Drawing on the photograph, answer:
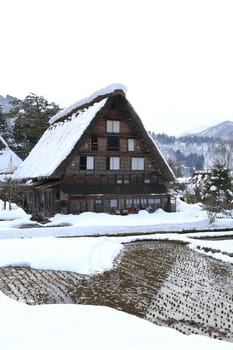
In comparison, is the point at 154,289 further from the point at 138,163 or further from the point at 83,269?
the point at 138,163

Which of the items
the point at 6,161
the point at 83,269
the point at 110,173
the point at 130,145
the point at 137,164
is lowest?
the point at 83,269

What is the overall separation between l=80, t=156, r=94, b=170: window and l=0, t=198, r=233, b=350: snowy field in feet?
12.7

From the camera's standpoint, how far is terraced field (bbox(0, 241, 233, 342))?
23.3ft

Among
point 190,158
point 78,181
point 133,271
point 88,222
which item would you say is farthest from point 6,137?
point 190,158

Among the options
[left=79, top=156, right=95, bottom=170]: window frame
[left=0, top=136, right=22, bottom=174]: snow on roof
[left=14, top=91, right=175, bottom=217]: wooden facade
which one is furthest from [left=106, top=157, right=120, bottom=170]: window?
[left=0, top=136, right=22, bottom=174]: snow on roof

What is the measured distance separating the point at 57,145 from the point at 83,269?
769 inches

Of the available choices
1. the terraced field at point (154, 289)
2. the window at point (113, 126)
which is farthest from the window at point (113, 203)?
the terraced field at point (154, 289)

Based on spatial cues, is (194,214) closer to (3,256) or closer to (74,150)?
(74,150)

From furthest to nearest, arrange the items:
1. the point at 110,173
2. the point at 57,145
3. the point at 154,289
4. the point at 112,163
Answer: the point at 57,145, the point at 112,163, the point at 110,173, the point at 154,289

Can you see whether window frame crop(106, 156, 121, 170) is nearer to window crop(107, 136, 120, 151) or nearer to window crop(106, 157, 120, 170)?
window crop(106, 157, 120, 170)

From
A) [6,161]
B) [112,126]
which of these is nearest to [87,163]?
[112,126]

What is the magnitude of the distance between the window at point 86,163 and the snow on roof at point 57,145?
1.61 meters

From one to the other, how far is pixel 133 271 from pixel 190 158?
11797cm

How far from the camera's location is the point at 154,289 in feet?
30.5
